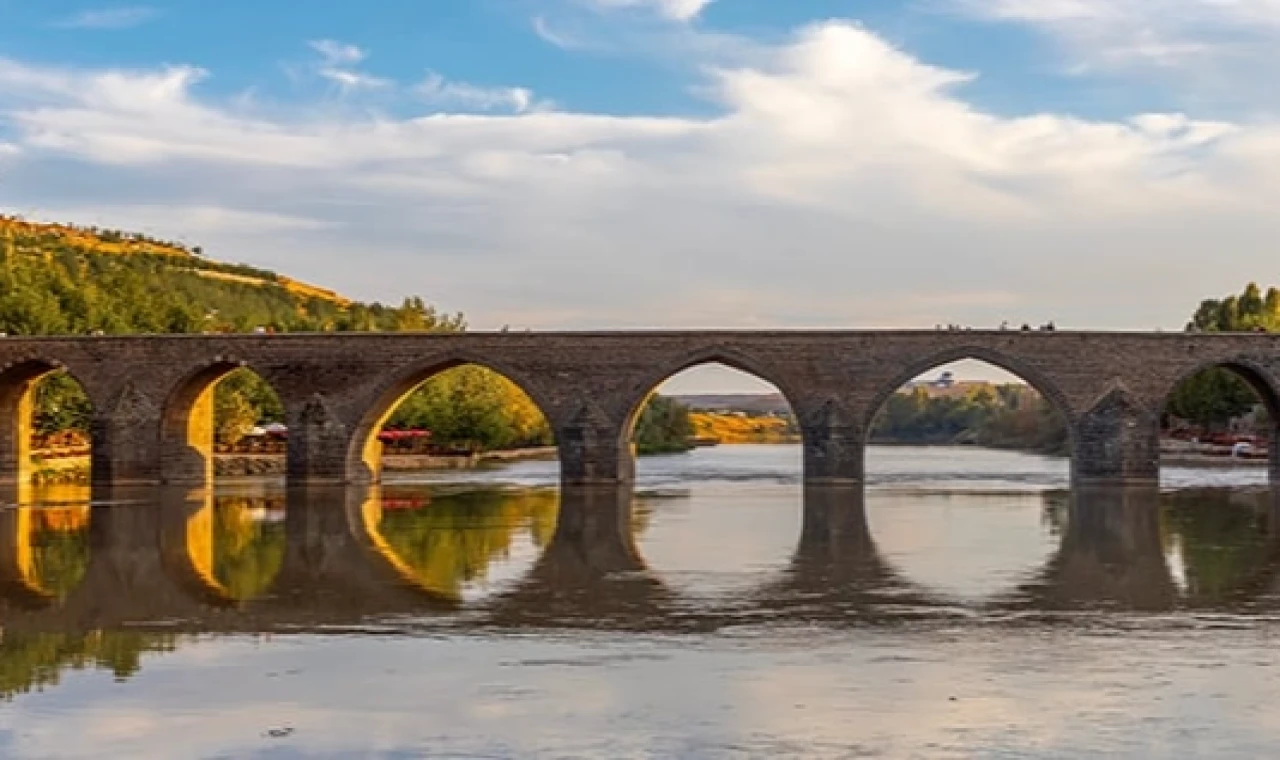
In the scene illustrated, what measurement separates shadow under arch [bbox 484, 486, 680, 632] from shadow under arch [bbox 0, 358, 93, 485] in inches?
936

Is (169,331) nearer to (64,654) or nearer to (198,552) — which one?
(198,552)

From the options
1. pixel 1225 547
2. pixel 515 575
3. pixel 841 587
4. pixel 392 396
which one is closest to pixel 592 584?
pixel 515 575

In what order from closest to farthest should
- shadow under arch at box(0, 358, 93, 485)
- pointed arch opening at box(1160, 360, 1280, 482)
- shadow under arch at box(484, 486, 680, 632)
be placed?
shadow under arch at box(484, 486, 680, 632)
shadow under arch at box(0, 358, 93, 485)
pointed arch opening at box(1160, 360, 1280, 482)

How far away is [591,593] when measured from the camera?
56.9 ft

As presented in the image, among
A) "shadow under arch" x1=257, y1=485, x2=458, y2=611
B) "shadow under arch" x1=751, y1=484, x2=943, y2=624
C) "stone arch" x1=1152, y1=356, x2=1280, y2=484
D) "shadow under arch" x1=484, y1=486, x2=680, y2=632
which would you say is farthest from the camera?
"stone arch" x1=1152, y1=356, x2=1280, y2=484

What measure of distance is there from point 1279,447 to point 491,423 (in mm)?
32898

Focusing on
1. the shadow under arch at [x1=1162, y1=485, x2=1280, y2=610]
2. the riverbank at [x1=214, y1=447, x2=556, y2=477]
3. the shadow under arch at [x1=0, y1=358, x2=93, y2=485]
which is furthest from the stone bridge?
the riverbank at [x1=214, y1=447, x2=556, y2=477]

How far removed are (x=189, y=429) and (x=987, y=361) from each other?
20.6 meters

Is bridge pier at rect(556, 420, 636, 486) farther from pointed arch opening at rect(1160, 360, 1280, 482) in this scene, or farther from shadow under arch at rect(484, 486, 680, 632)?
pointed arch opening at rect(1160, 360, 1280, 482)

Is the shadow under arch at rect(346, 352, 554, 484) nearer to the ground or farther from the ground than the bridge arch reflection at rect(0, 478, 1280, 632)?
farther from the ground

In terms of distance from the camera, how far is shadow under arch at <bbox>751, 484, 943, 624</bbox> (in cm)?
1559

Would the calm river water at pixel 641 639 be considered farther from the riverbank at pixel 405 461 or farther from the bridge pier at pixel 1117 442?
the riverbank at pixel 405 461

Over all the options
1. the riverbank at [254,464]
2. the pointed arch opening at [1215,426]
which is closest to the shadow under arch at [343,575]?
the riverbank at [254,464]

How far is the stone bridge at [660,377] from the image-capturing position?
41.4m
